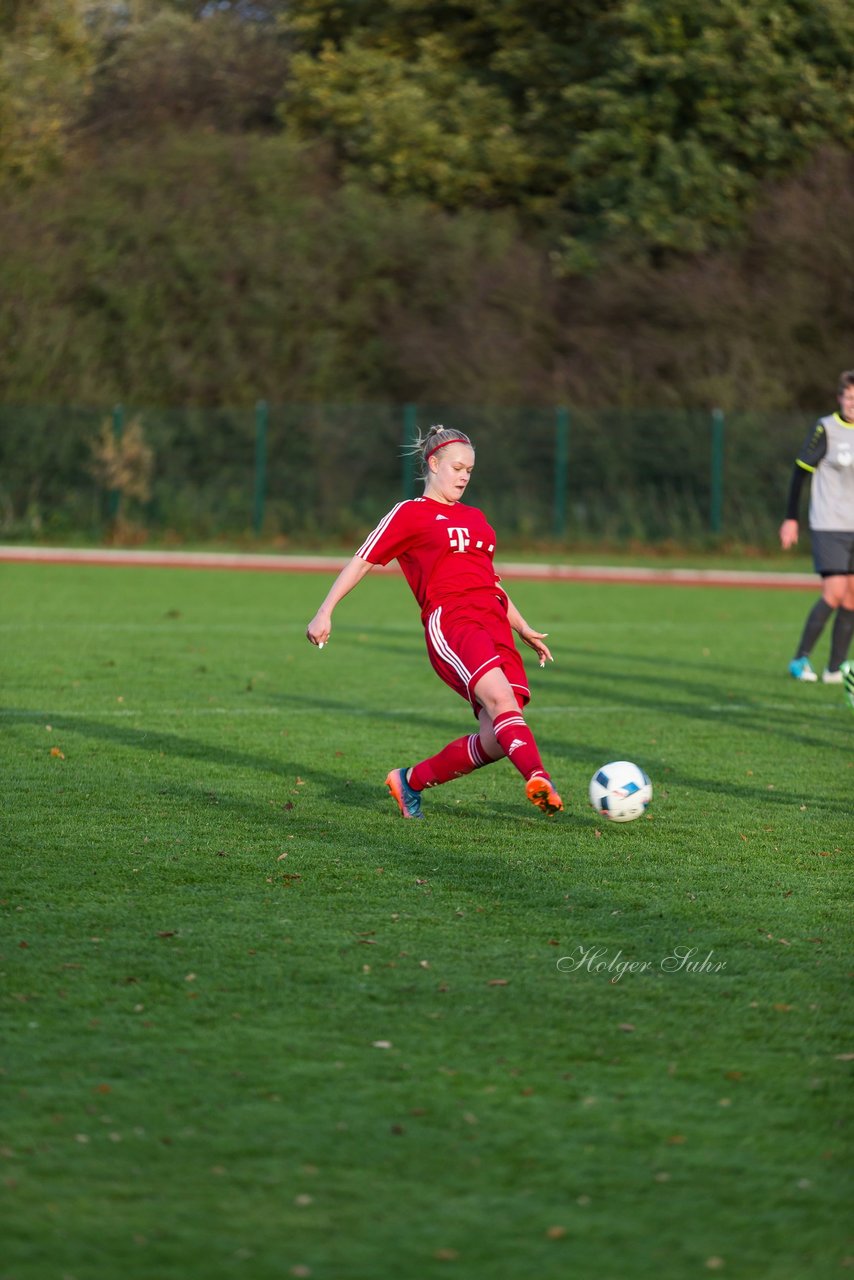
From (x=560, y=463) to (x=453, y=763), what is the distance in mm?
22575

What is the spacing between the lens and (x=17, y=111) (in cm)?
3369

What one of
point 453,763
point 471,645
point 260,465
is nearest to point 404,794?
point 453,763

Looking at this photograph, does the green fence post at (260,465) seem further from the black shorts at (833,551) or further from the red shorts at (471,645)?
the red shorts at (471,645)

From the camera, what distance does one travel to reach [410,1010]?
4.19 metres

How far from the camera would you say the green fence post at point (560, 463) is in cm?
2850

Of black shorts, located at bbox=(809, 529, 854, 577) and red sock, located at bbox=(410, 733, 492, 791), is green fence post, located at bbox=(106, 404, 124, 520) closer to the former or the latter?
black shorts, located at bbox=(809, 529, 854, 577)

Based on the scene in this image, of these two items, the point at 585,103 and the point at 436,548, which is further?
the point at 585,103

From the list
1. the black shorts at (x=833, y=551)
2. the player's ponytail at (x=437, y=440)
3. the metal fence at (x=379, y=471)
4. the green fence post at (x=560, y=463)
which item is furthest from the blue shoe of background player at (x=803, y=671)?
the green fence post at (x=560, y=463)

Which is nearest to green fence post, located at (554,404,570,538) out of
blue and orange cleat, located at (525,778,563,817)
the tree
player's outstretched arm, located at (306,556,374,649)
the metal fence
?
the metal fence

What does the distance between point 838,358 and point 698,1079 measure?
26.8 metres

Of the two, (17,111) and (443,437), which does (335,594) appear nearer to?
(443,437)

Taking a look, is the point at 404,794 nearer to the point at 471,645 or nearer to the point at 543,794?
the point at 471,645

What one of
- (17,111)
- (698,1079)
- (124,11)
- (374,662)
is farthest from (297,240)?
(698,1079)

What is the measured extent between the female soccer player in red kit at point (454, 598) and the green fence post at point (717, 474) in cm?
2150
